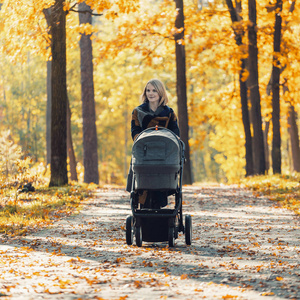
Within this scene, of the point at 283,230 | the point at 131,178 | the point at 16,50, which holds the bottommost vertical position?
the point at 283,230

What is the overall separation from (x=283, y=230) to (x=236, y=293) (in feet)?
14.4

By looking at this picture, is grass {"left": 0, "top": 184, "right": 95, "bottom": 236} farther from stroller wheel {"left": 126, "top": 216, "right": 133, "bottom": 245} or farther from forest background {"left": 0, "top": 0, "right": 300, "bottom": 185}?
stroller wheel {"left": 126, "top": 216, "right": 133, "bottom": 245}

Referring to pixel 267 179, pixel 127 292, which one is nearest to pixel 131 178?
pixel 127 292

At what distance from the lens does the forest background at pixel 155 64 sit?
17609 mm

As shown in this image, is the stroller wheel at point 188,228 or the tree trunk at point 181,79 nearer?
the stroller wheel at point 188,228

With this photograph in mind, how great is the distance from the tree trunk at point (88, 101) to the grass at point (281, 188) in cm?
615

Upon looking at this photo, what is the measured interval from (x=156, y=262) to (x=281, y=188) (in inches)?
392

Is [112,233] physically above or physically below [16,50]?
below

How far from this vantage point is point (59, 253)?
6.98 m

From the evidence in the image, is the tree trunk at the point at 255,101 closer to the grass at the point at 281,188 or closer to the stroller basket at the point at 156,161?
the grass at the point at 281,188

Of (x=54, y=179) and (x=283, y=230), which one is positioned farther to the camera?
(x=54, y=179)

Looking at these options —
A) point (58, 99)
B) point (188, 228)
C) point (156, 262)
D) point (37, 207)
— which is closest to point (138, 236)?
point (188, 228)

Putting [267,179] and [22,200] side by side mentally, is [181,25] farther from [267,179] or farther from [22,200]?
[22,200]

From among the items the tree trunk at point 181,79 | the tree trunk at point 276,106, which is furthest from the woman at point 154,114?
the tree trunk at point 181,79
